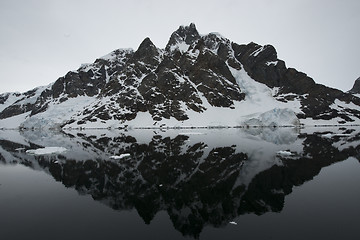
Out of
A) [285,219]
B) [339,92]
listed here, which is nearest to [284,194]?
[285,219]

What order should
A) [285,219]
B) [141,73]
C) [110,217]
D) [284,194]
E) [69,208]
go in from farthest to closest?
[141,73]
[284,194]
[69,208]
[110,217]
[285,219]

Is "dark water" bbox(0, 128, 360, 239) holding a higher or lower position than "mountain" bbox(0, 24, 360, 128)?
lower

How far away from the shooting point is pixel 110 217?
48.0 feet

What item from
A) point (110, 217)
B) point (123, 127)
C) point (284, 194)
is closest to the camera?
point (110, 217)

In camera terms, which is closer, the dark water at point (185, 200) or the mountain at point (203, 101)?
the dark water at point (185, 200)

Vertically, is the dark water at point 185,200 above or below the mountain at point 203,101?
below

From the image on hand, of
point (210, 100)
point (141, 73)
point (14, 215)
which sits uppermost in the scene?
point (141, 73)

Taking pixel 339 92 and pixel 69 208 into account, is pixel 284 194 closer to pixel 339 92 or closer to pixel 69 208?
pixel 69 208

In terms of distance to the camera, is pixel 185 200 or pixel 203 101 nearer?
pixel 185 200

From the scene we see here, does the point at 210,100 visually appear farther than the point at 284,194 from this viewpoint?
Yes

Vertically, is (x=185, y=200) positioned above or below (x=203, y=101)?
below

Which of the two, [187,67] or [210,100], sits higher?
[187,67]

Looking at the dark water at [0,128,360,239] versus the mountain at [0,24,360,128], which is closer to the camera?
the dark water at [0,128,360,239]

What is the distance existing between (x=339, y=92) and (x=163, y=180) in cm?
21081
